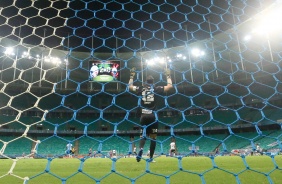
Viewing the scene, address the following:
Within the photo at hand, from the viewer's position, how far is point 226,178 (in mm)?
2246

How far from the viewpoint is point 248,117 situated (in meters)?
12.8

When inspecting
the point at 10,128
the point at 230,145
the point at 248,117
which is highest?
the point at 248,117

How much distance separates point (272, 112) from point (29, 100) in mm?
13420

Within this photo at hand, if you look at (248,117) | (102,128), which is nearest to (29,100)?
(102,128)

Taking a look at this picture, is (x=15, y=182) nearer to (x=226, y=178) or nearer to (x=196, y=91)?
(x=226, y=178)

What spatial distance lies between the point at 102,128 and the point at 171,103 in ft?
14.9

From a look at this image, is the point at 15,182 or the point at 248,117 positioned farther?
the point at 248,117

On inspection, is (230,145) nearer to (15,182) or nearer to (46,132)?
(46,132)

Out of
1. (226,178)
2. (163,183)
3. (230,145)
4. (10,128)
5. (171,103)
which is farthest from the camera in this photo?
(171,103)

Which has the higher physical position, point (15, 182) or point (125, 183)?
point (125, 183)

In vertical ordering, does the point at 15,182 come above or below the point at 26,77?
above

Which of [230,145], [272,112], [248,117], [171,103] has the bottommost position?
[171,103]

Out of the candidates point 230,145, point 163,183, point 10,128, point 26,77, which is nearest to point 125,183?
point 163,183

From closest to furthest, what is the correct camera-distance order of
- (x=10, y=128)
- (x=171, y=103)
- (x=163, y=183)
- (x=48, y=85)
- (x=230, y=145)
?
(x=163, y=183)
(x=230, y=145)
(x=10, y=128)
(x=48, y=85)
(x=171, y=103)
